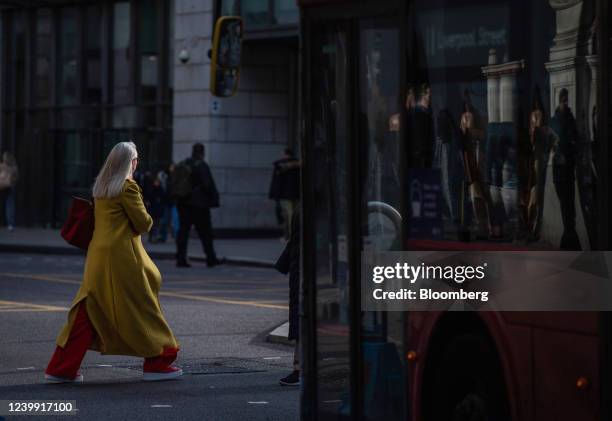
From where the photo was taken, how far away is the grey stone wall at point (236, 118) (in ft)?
107

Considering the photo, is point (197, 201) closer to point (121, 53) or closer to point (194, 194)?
point (194, 194)

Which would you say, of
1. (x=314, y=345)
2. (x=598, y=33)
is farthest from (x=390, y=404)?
(x=598, y=33)

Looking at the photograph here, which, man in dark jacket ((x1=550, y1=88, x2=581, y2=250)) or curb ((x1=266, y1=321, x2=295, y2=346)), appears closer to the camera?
man in dark jacket ((x1=550, y1=88, x2=581, y2=250))

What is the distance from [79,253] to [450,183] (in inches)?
874

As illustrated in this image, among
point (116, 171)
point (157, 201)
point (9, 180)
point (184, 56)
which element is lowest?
point (157, 201)

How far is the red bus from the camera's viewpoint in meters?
4.85

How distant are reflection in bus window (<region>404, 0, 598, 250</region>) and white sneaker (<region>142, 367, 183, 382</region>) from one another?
4.61 m

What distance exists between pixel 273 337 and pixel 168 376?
2.63 meters

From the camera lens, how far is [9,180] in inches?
1357

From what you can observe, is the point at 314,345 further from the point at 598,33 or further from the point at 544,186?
the point at 598,33

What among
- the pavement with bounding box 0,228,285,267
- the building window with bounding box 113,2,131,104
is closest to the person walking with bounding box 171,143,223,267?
the pavement with bounding box 0,228,285,267

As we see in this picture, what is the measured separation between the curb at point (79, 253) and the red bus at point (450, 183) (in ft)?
57.2

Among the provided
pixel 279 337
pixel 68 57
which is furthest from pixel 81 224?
pixel 68 57

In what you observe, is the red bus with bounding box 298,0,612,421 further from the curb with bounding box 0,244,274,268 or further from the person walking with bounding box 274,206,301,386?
the curb with bounding box 0,244,274,268
